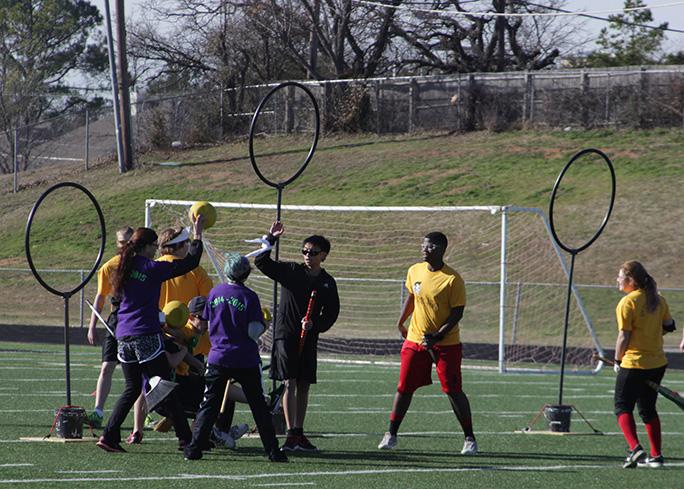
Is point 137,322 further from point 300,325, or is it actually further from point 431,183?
point 431,183

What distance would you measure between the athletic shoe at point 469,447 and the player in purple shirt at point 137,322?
2.55m

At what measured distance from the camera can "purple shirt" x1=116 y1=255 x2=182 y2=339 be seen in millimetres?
9484

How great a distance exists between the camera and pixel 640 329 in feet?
32.2

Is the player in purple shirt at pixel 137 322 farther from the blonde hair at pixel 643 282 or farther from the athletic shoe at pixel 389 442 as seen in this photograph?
the blonde hair at pixel 643 282

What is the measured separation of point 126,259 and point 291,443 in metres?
2.12

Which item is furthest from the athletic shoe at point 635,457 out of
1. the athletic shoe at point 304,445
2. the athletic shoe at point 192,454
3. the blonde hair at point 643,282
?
the athletic shoe at point 192,454

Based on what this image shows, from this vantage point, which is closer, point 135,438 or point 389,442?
point 135,438

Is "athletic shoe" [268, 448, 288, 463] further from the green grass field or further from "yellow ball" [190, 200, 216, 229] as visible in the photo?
"yellow ball" [190, 200, 216, 229]

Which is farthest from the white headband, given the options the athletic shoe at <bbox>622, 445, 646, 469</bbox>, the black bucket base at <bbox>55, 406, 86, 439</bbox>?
the athletic shoe at <bbox>622, 445, 646, 469</bbox>

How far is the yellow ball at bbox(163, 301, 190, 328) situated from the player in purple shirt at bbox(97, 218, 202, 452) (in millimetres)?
438

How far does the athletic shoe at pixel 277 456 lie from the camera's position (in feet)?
30.7

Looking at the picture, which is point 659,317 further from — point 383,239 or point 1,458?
point 383,239

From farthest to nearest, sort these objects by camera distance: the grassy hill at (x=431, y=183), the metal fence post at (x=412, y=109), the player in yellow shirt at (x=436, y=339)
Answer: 1. the metal fence post at (x=412, y=109)
2. the grassy hill at (x=431, y=183)
3. the player in yellow shirt at (x=436, y=339)

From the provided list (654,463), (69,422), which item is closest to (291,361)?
(69,422)
